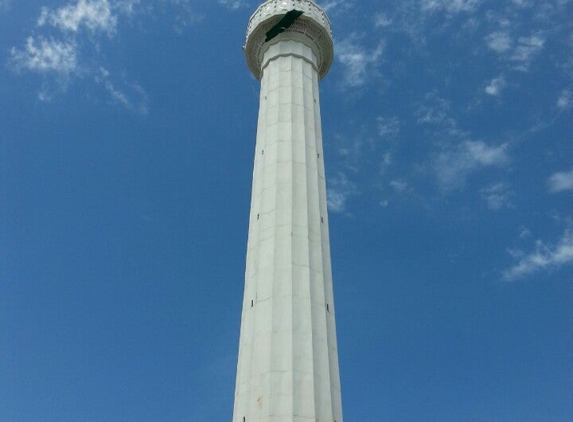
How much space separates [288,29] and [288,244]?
679 inches

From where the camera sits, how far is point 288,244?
91.9ft

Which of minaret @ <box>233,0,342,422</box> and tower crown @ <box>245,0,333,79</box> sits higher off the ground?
tower crown @ <box>245,0,333,79</box>

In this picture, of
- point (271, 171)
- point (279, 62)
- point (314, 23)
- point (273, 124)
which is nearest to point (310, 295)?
point (271, 171)

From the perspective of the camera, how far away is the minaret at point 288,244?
23.9 m

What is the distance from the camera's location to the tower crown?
3869 centimetres

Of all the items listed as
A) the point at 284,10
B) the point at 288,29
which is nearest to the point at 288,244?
the point at 288,29

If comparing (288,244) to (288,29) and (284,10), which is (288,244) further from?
(284,10)

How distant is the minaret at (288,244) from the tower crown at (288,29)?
66mm

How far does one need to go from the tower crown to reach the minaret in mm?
66

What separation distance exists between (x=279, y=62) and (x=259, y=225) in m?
12.9

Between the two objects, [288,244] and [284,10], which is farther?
[284,10]

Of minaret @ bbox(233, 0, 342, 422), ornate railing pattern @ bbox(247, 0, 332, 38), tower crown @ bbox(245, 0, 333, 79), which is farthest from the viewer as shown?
ornate railing pattern @ bbox(247, 0, 332, 38)

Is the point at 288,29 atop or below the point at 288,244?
atop

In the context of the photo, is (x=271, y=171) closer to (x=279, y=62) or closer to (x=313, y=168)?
(x=313, y=168)
